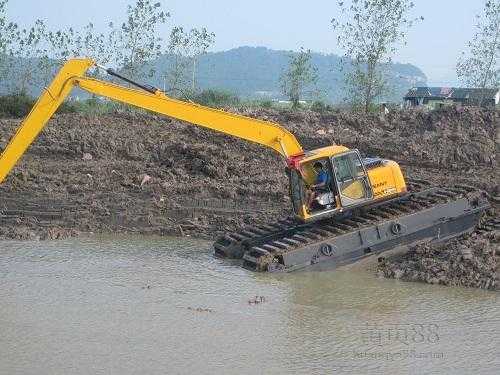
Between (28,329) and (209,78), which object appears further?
(209,78)

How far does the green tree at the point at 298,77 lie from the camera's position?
34938mm

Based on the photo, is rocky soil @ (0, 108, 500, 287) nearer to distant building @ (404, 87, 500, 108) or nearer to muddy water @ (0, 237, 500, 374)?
muddy water @ (0, 237, 500, 374)

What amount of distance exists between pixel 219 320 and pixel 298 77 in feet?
82.9

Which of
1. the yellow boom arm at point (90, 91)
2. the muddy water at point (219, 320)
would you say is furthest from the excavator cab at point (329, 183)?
the muddy water at point (219, 320)

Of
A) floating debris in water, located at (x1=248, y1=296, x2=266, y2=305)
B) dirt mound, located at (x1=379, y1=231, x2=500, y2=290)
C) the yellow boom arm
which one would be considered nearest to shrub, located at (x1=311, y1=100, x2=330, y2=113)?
the yellow boom arm

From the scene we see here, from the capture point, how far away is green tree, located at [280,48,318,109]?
34938mm

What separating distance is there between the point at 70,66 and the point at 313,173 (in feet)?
14.7

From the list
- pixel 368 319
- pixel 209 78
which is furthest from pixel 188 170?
pixel 209 78

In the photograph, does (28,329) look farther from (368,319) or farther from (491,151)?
(491,151)

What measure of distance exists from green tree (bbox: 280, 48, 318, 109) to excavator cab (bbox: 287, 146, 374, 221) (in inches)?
814

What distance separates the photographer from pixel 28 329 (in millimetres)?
10289

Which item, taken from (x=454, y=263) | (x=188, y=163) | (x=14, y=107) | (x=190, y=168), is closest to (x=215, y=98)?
(x=14, y=107)

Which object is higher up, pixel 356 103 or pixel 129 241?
pixel 356 103

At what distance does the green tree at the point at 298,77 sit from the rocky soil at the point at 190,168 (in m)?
11.0
